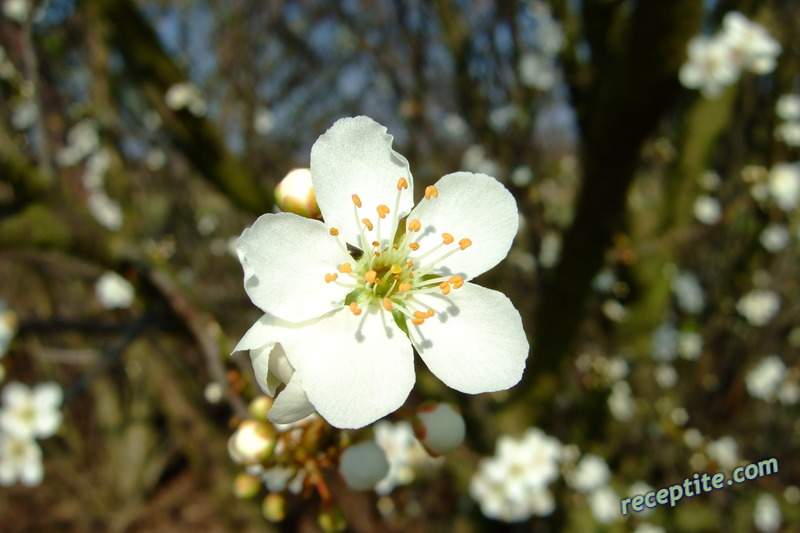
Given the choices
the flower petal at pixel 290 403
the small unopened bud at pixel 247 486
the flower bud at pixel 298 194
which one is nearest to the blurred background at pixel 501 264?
the small unopened bud at pixel 247 486

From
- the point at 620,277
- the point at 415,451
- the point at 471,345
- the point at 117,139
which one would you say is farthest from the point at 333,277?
the point at 117,139

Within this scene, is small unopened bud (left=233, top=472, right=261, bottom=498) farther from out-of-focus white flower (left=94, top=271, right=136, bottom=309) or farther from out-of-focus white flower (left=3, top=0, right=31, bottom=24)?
out-of-focus white flower (left=94, top=271, right=136, bottom=309)

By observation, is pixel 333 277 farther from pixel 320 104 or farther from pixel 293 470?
pixel 320 104

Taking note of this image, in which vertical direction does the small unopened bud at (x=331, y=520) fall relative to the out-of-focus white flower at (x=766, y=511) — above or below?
above

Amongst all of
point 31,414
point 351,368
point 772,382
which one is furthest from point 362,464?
point 772,382

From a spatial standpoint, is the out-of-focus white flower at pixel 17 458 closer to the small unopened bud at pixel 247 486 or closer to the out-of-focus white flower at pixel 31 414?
the out-of-focus white flower at pixel 31 414

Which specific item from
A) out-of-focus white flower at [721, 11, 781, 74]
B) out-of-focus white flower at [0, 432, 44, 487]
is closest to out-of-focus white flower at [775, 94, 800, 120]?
out-of-focus white flower at [721, 11, 781, 74]

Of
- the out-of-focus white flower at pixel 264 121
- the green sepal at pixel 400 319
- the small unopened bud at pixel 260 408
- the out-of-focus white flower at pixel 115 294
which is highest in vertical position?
the out-of-focus white flower at pixel 264 121

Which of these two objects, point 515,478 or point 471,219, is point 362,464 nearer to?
point 471,219
